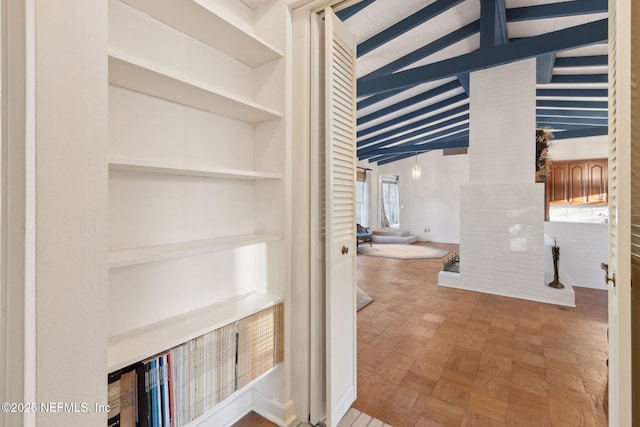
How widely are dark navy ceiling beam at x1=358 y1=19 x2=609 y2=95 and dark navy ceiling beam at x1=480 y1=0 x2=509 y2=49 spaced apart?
0.11 meters

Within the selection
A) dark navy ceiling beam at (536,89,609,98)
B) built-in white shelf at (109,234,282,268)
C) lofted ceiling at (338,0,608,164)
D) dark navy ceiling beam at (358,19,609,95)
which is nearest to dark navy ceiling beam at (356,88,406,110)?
lofted ceiling at (338,0,608,164)

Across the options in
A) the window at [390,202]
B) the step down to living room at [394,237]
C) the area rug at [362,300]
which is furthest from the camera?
the window at [390,202]

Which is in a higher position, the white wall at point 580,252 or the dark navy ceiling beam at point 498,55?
the dark navy ceiling beam at point 498,55

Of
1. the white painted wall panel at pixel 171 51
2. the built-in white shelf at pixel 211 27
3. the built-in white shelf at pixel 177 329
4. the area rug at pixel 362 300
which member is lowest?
the area rug at pixel 362 300

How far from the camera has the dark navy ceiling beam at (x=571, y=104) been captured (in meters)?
4.59

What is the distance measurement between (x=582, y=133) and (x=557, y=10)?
13.1ft

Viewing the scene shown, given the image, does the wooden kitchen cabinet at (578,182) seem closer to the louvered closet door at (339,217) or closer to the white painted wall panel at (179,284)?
the louvered closet door at (339,217)

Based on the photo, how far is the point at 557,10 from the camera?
2703 millimetres

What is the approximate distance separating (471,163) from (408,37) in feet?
5.77

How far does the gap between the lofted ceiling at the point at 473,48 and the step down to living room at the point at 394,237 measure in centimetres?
378

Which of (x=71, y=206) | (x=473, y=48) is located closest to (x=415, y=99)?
(x=473, y=48)

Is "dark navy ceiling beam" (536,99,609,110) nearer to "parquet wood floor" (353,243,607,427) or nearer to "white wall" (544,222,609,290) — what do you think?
"white wall" (544,222,609,290)

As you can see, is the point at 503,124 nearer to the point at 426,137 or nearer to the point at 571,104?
the point at 571,104

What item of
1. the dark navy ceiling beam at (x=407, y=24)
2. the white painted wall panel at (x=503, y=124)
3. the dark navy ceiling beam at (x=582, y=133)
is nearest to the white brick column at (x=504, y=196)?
the white painted wall panel at (x=503, y=124)
